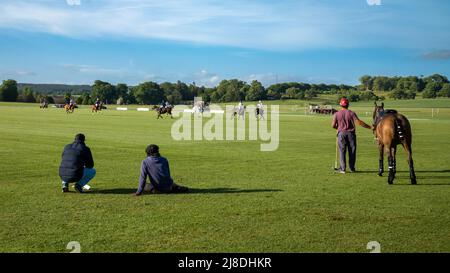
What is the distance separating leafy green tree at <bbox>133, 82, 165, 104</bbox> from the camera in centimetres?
17188

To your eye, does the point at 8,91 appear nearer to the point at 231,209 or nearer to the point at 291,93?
the point at 291,93

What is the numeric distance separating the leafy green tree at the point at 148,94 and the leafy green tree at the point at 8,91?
127 feet

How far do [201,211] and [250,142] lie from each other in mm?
17315

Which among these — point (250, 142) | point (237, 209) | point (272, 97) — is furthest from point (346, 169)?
point (272, 97)

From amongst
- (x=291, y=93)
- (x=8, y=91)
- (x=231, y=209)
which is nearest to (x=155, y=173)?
(x=231, y=209)

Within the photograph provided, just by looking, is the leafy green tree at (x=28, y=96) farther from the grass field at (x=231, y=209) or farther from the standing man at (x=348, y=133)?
the standing man at (x=348, y=133)

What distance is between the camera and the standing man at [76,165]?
39.6ft

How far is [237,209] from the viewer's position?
10.5 meters

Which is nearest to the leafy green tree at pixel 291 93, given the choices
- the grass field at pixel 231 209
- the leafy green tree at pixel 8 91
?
the leafy green tree at pixel 8 91

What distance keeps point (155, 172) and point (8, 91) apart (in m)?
173

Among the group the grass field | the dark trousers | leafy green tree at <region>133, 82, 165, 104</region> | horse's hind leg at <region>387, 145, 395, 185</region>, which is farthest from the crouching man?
leafy green tree at <region>133, 82, 165, 104</region>

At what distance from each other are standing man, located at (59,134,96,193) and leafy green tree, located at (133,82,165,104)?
529 ft

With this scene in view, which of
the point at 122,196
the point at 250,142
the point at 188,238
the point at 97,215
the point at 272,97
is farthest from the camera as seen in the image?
the point at 272,97
